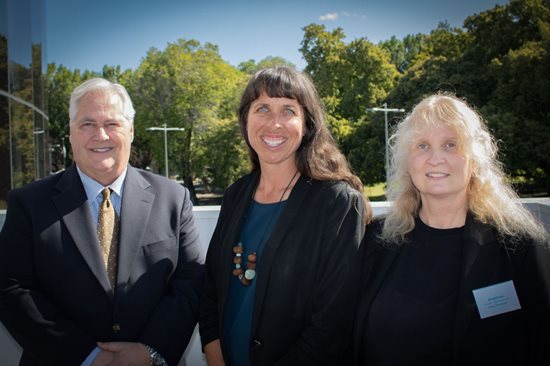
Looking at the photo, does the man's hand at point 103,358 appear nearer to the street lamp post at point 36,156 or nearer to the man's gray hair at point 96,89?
the man's gray hair at point 96,89

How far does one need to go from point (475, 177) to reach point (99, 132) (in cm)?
211

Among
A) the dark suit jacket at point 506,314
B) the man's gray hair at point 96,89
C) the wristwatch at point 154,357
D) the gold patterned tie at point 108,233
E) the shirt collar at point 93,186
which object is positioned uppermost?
the man's gray hair at point 96,89

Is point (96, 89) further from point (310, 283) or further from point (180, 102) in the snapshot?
point (180, 102)

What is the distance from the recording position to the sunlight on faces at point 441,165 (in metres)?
2.24

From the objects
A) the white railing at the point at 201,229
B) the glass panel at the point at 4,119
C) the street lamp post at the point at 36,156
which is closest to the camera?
the white railing at the point at 201,229

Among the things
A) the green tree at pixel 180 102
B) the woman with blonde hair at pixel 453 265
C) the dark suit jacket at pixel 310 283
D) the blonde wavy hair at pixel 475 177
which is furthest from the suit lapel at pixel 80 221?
the green tree at pixel 180 102

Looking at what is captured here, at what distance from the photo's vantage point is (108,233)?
2590 mm

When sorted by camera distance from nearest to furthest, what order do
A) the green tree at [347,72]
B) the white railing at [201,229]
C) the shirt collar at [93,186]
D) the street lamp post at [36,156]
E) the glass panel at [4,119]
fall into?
the shirt collar at [93,186]
the white railing at [201,229]
the glass panel at [4,119]
the street lamp post at [36,156]
the green tree at [347,72]

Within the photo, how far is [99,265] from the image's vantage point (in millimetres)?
2451

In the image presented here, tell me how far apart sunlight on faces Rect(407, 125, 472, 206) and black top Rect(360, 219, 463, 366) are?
0.22 meters

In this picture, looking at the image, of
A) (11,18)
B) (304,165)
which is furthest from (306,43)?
(304,165)

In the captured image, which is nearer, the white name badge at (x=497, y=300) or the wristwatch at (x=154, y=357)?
the white name badge at (x=497, y=300)

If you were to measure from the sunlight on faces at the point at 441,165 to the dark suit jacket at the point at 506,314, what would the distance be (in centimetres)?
31

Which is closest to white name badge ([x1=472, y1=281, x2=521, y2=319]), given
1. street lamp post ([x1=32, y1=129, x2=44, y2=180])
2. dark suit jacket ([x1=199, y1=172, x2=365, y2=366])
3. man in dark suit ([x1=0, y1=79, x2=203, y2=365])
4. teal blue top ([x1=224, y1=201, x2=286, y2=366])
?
dark suit jacket ([x1=199, y1=172, x2=365, y2=366])
